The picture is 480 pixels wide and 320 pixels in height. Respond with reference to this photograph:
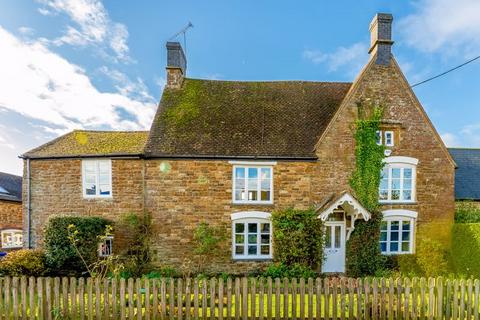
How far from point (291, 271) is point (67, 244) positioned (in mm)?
9976

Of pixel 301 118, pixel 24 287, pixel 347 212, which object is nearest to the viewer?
pixel 24 287

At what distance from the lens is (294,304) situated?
23.7ft

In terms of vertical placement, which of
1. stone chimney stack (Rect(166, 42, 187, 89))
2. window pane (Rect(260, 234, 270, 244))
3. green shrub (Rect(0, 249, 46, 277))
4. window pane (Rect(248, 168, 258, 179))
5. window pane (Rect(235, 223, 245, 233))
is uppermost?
stone chimney stack (Rect(166, 42, 187, 89))

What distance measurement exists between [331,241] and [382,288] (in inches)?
255

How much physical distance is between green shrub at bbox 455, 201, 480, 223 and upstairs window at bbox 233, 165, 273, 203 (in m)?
10.1

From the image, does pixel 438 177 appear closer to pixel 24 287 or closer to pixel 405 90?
pixel 405 90

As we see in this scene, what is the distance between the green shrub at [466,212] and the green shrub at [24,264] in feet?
66.7

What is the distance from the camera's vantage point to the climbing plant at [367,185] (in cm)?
1324

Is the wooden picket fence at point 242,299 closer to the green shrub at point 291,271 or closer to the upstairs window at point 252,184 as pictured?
the green shrub at point 291,271

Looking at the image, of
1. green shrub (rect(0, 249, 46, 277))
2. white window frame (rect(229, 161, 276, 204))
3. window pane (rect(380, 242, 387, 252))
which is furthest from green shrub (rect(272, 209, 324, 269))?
green shrub (rect(0, 249, 46, 277))

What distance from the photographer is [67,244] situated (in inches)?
477

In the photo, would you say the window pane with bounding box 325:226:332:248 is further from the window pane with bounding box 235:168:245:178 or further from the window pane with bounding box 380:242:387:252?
the window pane with bounding box 235:168:245:178

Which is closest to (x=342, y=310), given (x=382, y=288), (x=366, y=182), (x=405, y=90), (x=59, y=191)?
(x=382, y=288)

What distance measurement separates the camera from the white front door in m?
13.5
